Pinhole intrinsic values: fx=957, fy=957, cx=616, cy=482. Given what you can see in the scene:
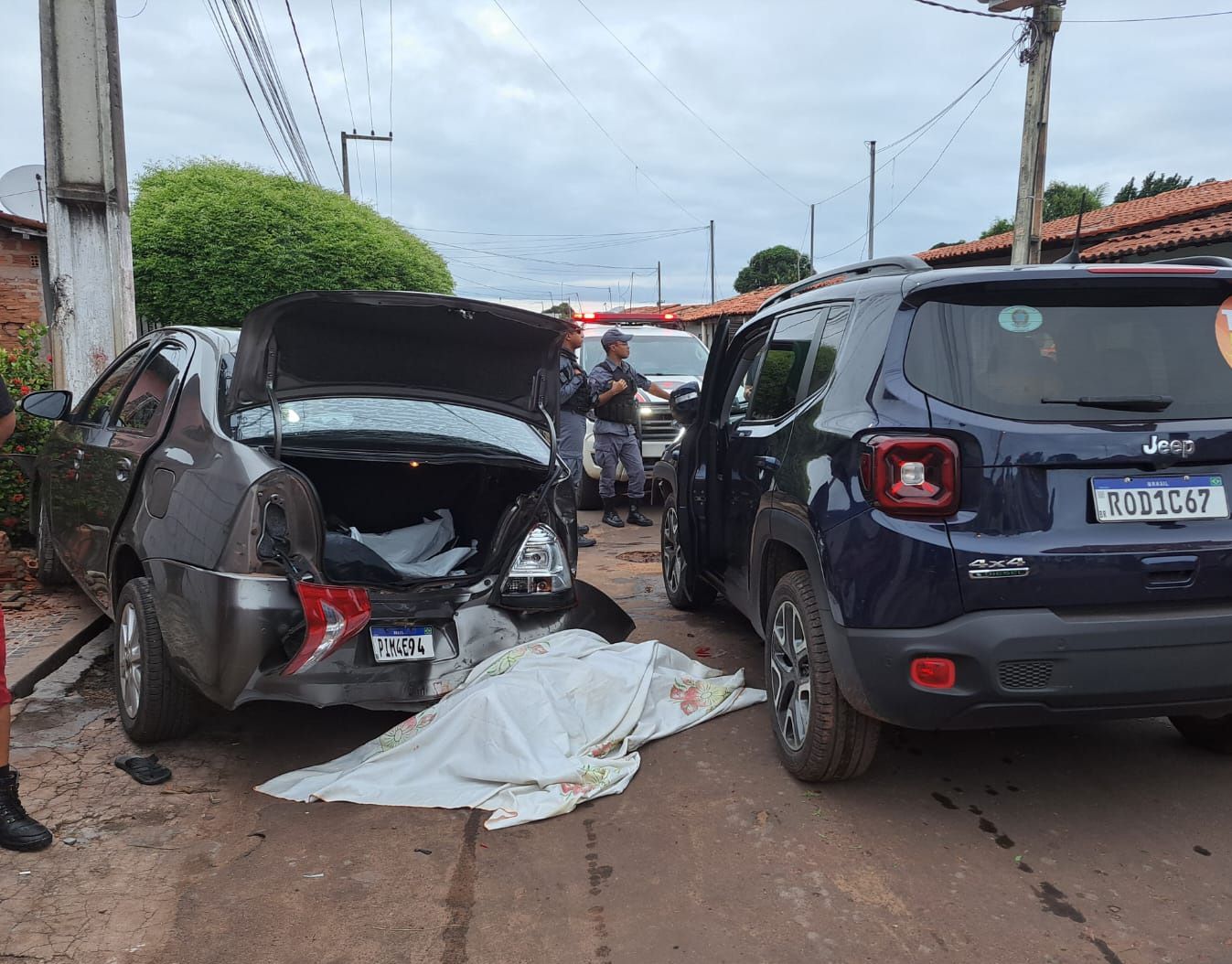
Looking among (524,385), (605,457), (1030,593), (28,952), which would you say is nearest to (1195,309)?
(1030,593)

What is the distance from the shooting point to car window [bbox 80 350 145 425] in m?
4.75

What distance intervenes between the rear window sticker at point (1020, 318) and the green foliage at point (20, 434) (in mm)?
5790

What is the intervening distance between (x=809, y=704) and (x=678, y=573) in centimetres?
249

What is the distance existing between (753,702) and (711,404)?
1570 millimetres

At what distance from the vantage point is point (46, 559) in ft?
19.3

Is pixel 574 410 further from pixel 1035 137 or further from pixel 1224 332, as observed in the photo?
pixel 1035 137

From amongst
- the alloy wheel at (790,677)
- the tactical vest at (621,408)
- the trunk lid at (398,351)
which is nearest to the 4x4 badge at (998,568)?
the alloy wheel at (790,677)

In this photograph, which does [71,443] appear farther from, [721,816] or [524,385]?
[721,816]

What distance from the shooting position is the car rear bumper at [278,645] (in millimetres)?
3193

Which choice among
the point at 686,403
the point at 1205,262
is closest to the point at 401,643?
the point at 686,403

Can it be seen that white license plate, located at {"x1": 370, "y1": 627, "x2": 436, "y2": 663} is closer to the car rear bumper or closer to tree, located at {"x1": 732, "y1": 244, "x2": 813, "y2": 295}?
the car rear bumper

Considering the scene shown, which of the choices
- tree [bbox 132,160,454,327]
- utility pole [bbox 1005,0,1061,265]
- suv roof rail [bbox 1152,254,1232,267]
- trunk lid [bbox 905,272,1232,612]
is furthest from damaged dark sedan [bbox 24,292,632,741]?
tree [bbox 132,160,454,327]

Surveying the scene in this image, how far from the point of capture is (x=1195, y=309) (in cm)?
297

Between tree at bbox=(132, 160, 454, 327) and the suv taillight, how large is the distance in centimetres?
1680
